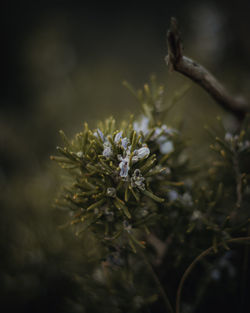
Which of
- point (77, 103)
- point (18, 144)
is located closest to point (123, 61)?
point (77, 103)

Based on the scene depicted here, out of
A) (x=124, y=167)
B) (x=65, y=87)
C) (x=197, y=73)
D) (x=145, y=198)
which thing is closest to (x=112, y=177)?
(x=124, y=167)

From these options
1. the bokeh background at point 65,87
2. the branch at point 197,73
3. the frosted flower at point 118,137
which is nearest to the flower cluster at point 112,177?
the frosted flower at point 118,137

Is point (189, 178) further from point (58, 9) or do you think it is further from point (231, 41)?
point (58, 9)

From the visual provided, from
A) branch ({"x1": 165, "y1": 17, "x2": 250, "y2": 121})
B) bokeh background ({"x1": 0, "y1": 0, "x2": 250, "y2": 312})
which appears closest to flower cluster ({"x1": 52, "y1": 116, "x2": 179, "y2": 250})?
branch ({"x1": 165, "y1": 17, "x2": 250, "y2": 121})

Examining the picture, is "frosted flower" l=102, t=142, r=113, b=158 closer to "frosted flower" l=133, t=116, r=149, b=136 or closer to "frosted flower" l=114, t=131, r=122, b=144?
"frosted flower" l=114, t=131, r=122, b=144

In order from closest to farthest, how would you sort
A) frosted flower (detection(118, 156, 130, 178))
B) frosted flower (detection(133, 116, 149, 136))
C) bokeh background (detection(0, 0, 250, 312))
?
frosted flower (detection(118, 156, 130, 178)), frosted flower (detection(133, 116, 149, 136)), bokeh background (detection(0, 0, 250, 312))

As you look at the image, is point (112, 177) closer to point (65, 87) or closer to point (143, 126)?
point (143, 126)

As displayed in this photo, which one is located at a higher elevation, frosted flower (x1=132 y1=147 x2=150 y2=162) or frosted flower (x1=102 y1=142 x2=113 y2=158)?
frosted flower (x1=102 y1=142 x2=113 y2=158)
